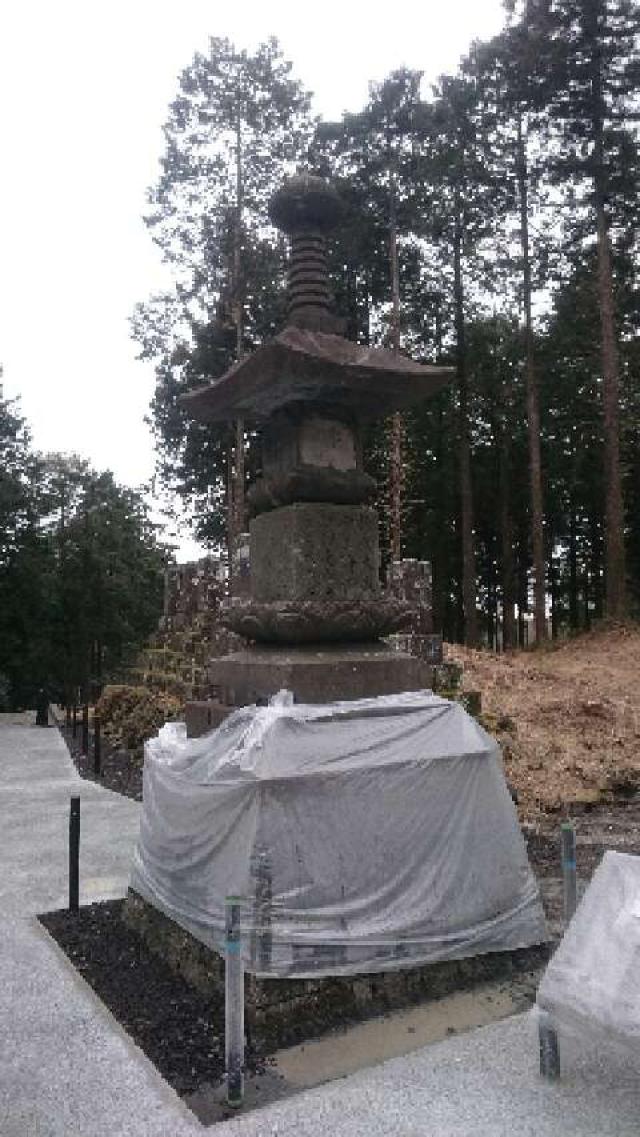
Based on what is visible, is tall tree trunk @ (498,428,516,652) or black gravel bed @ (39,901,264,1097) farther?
tall tree trunk @ (498,428,516,652)

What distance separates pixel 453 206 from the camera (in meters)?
22.4

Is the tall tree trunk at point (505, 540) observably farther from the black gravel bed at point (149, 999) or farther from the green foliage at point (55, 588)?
the black gravel bed at point (149, 999)

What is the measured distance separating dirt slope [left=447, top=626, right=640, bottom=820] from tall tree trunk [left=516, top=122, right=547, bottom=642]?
4.75m

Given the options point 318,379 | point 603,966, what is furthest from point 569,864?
point 318,379

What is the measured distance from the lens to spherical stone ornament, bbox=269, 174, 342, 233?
16.7 feet

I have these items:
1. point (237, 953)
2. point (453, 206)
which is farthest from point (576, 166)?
point (237, 953)

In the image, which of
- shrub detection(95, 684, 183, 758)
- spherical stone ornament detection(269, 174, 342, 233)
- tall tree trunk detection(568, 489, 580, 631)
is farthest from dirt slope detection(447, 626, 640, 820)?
tall tree trunk detection(568, 489, 580, 631)

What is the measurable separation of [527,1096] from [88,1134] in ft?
5.74

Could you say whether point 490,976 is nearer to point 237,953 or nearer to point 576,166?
point 237,953

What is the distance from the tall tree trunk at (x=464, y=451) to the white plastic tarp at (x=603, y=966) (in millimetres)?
18451

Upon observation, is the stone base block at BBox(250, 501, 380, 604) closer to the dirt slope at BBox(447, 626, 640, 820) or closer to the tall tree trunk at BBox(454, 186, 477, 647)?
the dirt slope at BBox(447, 626, 640, 820)

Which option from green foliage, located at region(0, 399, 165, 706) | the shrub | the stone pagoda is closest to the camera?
the stone pagoda

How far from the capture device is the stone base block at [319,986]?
372cm

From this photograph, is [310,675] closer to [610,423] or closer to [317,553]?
[317,553]
